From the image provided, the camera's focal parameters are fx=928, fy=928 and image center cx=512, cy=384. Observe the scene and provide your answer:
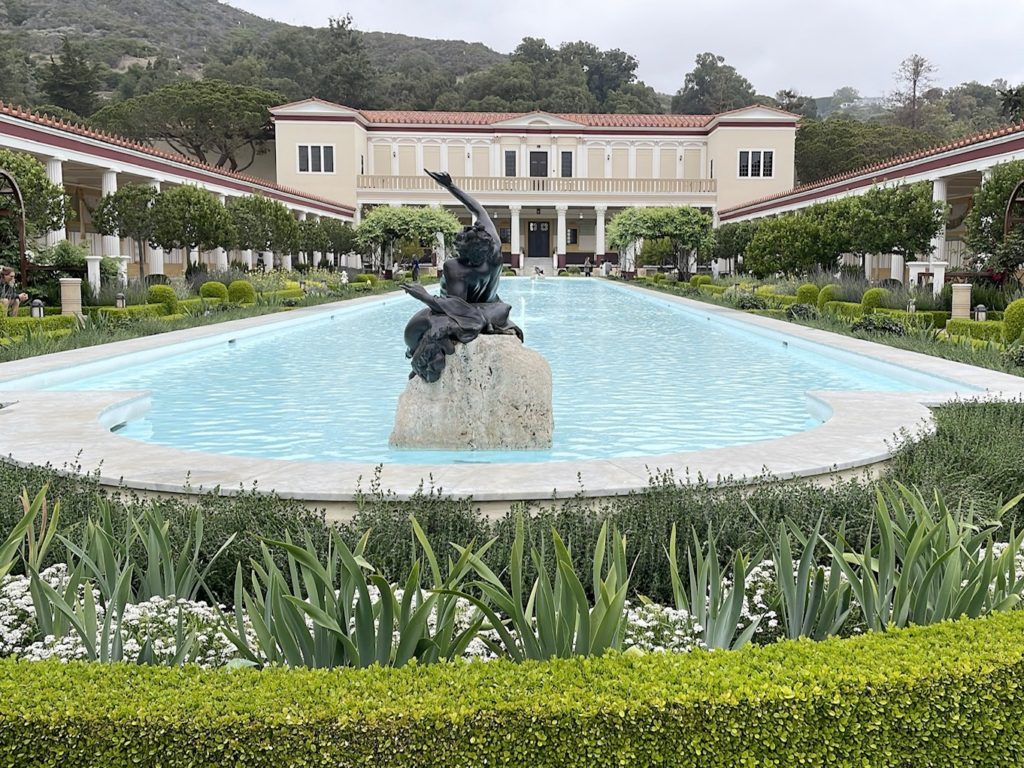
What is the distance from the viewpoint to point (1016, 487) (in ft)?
14.9

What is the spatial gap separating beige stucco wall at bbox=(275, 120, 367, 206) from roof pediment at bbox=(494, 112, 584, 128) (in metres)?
7.94

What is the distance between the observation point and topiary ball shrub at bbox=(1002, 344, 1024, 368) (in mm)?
9516

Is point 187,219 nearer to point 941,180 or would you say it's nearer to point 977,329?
point 977,329

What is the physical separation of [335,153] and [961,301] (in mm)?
38249

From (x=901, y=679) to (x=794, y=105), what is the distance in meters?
76.2

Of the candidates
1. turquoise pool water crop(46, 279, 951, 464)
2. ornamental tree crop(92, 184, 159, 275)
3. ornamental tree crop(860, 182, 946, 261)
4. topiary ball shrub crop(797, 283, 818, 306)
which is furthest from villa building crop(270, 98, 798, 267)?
turquoise pool water crop(46, 279, 951, 464)

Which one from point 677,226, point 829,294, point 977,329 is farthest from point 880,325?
point 677,226

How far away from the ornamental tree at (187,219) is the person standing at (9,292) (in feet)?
16.8

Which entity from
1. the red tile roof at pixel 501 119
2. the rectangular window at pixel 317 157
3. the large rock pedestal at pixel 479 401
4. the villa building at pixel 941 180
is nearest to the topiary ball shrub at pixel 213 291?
the villa building at pixel 941 180

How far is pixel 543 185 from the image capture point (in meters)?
47.3

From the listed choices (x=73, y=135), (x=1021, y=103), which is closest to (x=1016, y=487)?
(x=73, y=135)

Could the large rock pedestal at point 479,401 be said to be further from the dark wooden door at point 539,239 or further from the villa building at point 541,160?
the dark wooden door at point 539,239

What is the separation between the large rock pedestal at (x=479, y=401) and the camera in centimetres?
616

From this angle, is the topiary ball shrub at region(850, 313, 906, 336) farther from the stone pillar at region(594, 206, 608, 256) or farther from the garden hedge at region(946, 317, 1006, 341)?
the stone pillar at region(594, 206, 608, 256)
